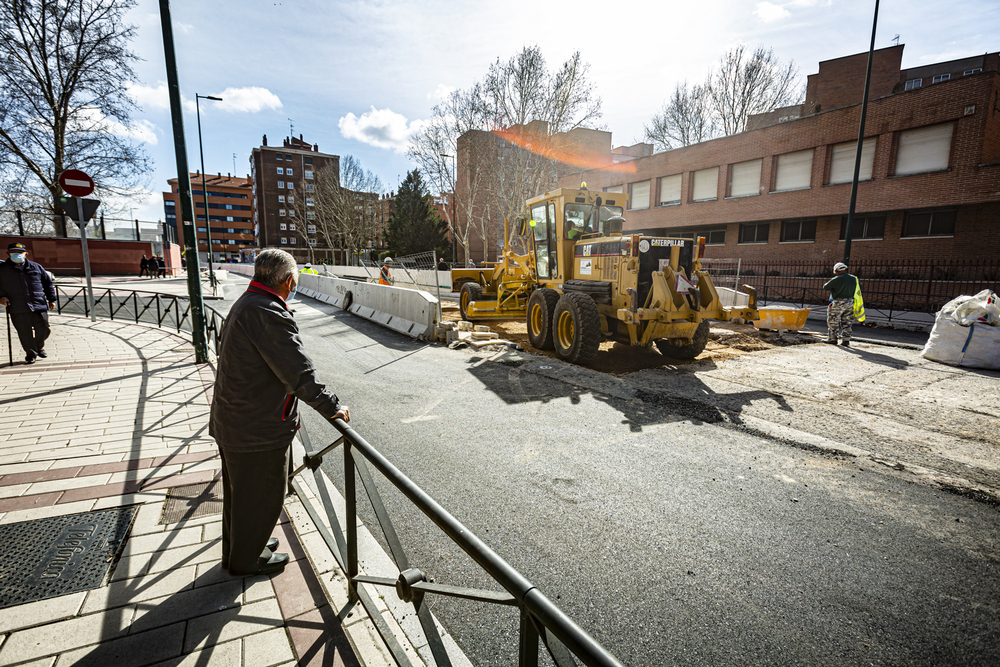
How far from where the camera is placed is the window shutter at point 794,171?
2306 centimetres

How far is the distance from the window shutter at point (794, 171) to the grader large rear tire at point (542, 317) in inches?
820

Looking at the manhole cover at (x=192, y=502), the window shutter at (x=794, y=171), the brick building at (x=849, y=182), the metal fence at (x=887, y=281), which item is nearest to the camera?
the manhole cover at (x=192, y=502)

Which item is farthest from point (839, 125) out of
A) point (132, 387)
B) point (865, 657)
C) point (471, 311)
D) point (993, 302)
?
point (132, 387)

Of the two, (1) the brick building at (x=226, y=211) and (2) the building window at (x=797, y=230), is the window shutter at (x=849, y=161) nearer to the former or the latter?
(2) the building window at (x=797, y=230)

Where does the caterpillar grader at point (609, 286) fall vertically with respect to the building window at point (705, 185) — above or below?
below

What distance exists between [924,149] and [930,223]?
121 inches

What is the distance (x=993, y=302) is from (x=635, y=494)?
8.50 metres

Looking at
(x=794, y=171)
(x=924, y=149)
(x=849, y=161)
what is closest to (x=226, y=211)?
(x=794, y=171)

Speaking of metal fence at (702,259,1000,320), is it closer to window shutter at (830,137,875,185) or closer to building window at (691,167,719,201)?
window shutter at (830,137,875,185)

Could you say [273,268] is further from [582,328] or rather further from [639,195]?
[639,195]

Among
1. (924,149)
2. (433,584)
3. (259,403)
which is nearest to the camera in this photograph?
(433,584)

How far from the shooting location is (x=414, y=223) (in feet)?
154

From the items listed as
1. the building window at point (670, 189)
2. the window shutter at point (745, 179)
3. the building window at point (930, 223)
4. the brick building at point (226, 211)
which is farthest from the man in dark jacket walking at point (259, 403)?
the brick building at point (226, 211)

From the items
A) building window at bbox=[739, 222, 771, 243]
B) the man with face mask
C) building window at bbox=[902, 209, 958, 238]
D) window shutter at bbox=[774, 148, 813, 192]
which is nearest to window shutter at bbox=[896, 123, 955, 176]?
building window at bbox=[902, 209, 958, 238]
